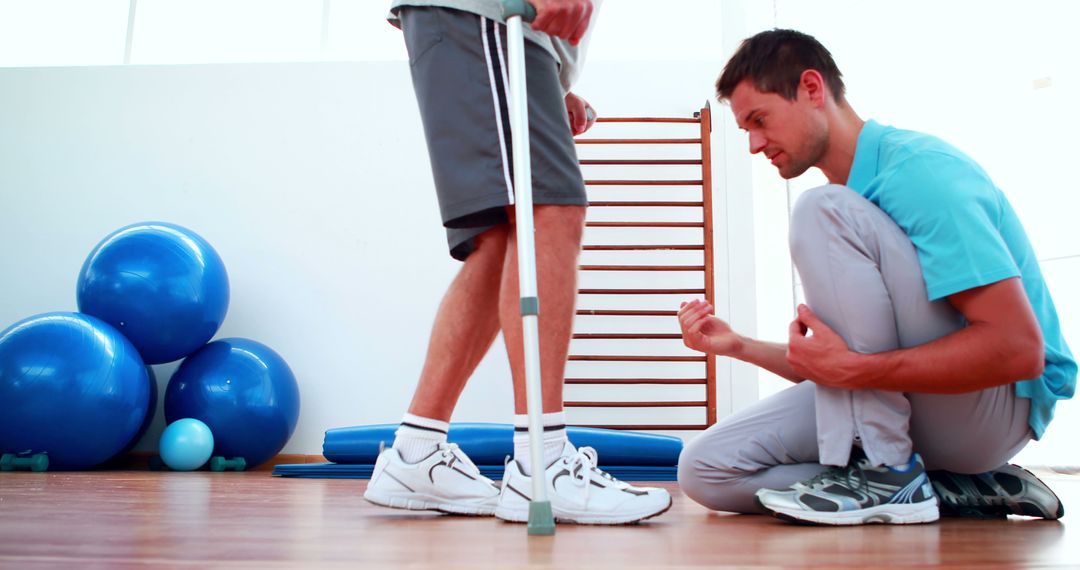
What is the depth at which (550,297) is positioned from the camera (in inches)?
54.8

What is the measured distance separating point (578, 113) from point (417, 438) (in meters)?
0.80

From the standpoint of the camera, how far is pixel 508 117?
1.46 m

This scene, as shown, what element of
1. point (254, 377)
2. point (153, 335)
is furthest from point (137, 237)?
point (254, 377)

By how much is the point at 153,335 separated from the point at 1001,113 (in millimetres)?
3773

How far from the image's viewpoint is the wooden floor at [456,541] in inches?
33.2

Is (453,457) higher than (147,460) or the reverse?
higher

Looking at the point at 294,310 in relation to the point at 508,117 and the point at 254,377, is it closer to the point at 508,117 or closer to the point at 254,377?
the point at 254,377

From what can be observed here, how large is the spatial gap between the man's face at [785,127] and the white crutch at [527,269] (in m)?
0.51

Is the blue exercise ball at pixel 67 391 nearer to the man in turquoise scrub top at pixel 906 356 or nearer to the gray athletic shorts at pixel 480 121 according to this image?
the gray athletic shorts at pixel 480 121

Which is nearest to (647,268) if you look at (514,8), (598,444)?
(598,444)

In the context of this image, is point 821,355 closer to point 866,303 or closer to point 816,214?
point 866,303

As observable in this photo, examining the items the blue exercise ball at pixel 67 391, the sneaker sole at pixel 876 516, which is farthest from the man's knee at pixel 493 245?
the blue exercise ball at pixel 67 391

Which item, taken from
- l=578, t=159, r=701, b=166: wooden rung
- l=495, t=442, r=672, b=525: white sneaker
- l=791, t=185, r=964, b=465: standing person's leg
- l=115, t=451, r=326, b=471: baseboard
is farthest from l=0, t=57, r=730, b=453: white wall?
l=791, t=185, r=964, b=465: standing person's leg

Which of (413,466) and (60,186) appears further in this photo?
(60,186)
